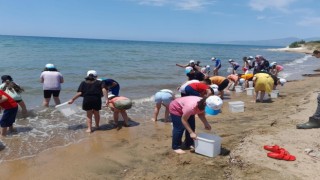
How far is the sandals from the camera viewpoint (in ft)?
17.3

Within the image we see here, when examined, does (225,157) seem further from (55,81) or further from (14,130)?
(55,81)

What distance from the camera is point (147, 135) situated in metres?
7.59

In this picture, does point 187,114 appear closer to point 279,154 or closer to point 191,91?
point 191,91

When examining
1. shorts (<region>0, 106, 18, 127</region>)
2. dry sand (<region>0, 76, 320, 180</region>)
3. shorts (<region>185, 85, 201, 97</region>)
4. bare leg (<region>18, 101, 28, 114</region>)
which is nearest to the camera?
dry sand (<region>0, 76, 320, 180</region>)

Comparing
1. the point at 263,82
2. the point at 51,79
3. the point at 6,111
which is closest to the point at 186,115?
the point at 6,111

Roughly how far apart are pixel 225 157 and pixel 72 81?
38.6 ft

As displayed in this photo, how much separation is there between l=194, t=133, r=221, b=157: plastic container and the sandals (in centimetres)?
85

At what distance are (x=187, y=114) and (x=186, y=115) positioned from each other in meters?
0.02

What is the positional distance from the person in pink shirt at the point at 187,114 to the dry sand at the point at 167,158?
13.5 inches

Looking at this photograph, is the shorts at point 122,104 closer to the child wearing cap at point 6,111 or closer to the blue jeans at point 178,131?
the blue jeans at point 178,131

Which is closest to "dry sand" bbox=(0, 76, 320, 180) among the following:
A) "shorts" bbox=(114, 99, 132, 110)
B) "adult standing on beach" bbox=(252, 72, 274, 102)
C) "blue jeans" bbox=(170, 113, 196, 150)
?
"blue jeans" bbox=(170, 113, 196, 150)

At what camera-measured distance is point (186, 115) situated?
18.6 ft

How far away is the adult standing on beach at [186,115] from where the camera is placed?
5621mm

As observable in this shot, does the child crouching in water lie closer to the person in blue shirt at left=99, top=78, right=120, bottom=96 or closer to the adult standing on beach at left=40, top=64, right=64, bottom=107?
the person in blue shirt at left=99, top=78, right=120, bottom=96
